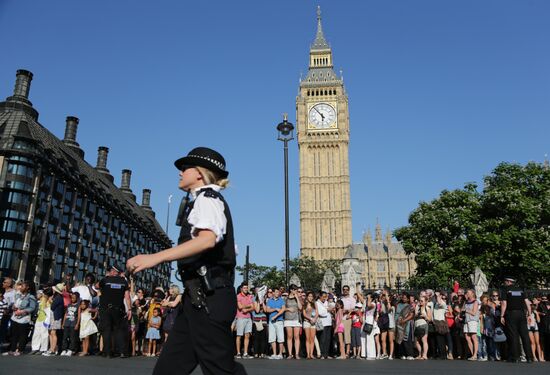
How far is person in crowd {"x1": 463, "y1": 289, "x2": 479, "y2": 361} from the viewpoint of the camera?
1248 cm

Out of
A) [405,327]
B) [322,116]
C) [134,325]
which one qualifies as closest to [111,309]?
[134,325]

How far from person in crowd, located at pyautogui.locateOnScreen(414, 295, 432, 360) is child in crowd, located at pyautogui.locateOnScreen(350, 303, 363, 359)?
1.55 metres

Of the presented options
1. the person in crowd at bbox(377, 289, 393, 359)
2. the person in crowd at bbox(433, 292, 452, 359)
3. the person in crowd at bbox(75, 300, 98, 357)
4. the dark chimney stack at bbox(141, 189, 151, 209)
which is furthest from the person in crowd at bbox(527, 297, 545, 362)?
the dark chimney stack at bbox(141, 189, 151, 209)

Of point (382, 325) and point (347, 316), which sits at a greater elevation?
point (347, 316)

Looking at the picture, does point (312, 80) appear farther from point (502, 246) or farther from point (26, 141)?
point (502, 246)

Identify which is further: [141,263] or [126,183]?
[126,183]

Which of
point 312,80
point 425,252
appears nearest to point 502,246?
point 425,252

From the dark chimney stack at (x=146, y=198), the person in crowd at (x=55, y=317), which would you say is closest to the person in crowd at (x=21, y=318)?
the person in crowd at (x=55, y=317)

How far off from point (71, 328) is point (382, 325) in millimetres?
8517

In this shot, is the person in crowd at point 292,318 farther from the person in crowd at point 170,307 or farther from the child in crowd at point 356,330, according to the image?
the person in crowd at point 170,307

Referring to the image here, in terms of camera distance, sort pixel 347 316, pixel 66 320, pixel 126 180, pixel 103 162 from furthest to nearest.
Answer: pixel 126 180 < pixel 103 162 < pixel 347 316 < pixel 66 320

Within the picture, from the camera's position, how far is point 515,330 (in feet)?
37.8

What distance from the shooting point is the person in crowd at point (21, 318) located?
1143 cm

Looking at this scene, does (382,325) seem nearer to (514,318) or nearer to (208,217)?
(514,318)
